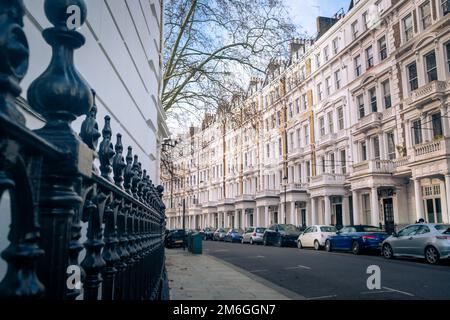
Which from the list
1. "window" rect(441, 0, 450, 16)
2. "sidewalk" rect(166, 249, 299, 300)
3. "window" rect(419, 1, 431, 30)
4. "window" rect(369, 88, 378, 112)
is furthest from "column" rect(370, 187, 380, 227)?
"sidewalk" rect(166, 249, 299, 300)

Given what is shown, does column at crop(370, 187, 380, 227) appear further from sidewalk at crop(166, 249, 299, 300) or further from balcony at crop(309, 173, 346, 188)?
sidewalk at crop(166, 249, 299, 300)

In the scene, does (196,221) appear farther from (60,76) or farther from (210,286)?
(60,76)

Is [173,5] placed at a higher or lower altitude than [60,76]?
higher

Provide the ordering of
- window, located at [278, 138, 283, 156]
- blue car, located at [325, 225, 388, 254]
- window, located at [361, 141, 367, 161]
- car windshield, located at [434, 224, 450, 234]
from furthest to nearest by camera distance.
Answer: window, located at [278, 138, 283, 156] < window, located at [361, 141, 367, 161] < blue car, located at [325, 225, 388, 254] < car windshield, located at [434, 224, 450, 234]

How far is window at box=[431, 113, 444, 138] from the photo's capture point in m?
22.9

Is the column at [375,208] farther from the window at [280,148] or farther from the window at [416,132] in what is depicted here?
the window at [280,148]

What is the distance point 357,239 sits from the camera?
2036 cm

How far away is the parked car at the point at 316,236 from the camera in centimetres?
2458

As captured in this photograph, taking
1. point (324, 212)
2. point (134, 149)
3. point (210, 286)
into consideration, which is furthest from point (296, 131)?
point (134, 149)

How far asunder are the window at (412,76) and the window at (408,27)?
1.84 meters

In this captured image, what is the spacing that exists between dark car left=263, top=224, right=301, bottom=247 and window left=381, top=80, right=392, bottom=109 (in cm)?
1115

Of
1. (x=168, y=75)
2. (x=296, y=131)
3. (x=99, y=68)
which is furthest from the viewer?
(x=296, y=131)
